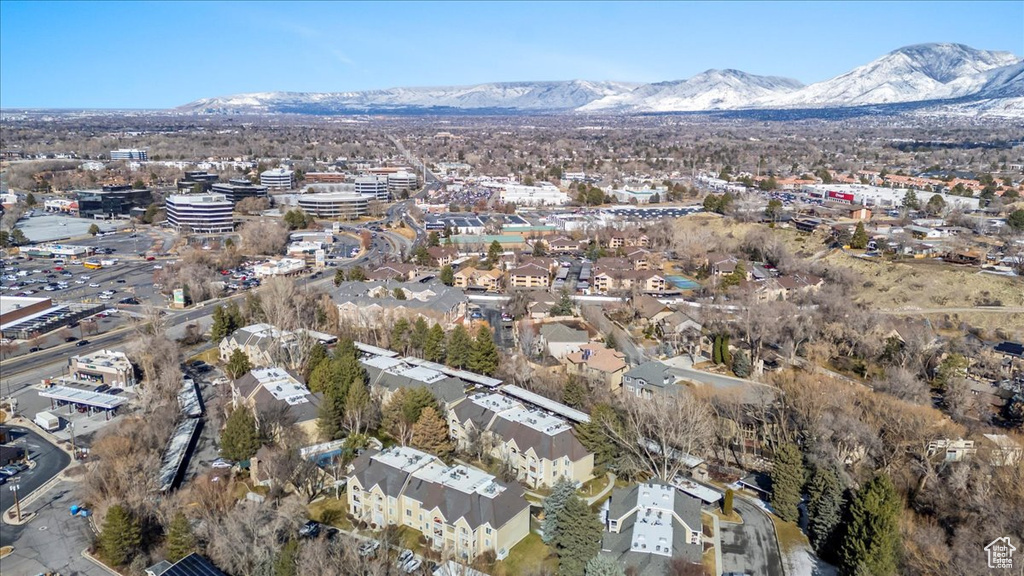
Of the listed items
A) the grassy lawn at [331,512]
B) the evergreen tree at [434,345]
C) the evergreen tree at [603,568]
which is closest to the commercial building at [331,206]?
the evergreen tree at [434,345]

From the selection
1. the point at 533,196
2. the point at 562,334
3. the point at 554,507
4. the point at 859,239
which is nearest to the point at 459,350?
the point at 562,334

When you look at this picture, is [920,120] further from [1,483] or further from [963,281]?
[1,483]

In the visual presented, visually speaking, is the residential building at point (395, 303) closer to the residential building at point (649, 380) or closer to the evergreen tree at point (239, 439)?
the residential building at point (649, 380)

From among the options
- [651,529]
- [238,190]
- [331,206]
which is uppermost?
[238,190]

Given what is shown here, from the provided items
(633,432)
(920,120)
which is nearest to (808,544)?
(633,432)

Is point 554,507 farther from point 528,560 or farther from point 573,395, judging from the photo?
point 573,395

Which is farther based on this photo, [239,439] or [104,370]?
[104,370]

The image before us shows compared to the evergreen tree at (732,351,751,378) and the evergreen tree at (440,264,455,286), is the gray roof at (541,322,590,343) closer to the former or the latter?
the evergreen tree at (732,351,751,378)
